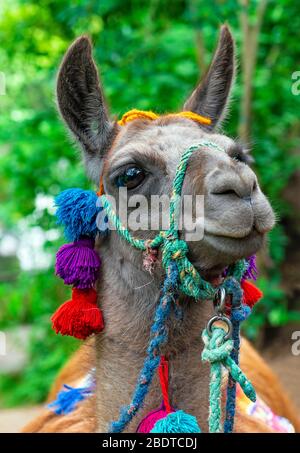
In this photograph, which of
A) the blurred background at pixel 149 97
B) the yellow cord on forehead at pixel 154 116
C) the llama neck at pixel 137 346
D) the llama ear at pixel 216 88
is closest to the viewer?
the llama neck at pixel 137 346

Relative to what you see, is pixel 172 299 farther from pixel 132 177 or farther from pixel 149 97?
pixel 149 97

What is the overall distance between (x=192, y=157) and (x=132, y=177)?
0.34 metres

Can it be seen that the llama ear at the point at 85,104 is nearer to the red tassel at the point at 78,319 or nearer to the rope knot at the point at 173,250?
the red tassel at the point at 78,319

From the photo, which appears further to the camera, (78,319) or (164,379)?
(78,319)

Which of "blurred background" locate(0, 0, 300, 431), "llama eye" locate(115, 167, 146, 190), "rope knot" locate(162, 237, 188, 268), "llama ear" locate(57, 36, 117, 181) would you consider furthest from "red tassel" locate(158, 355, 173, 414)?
"blurred background" locate(0, 0, 300, 431)

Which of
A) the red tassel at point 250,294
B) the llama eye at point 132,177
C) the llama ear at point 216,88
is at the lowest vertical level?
the red tassel at point 250,294

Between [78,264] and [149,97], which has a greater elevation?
[149,97]

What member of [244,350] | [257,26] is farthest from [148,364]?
[257,26]

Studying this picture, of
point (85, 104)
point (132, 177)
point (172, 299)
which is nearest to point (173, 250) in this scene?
point (172, 299)

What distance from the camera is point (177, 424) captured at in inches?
89.7

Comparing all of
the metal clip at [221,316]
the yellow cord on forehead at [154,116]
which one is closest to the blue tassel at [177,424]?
the metal clip at [221,316]

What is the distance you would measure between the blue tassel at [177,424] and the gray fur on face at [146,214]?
0.38 feet

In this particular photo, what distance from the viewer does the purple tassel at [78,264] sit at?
104 inches

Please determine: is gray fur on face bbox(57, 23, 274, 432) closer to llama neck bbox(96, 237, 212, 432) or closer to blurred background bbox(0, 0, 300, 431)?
llama neck bbox(96, 237, 212, 432)
